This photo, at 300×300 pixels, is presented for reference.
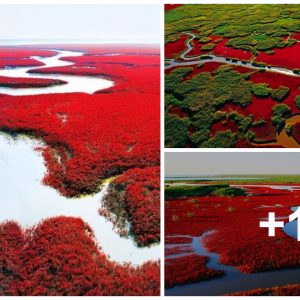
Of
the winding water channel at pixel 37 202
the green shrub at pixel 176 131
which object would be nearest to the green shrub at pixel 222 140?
the green shrub at pixel 176 131

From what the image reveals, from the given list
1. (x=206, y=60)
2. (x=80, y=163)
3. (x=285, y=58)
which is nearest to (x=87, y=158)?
(x=80, y=163)

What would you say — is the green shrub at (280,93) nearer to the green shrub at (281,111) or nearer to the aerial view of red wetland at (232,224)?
the green shrub at (281,111)

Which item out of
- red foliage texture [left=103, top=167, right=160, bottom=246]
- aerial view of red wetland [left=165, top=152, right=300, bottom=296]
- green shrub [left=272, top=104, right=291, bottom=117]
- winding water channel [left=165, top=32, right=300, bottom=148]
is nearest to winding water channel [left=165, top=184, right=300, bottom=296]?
aerial view of red wetland [left=165, top=152, right=300, bottom=296]

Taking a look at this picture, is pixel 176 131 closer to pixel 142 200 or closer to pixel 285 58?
pixel 142 200

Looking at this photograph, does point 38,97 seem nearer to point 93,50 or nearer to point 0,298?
point 93,50

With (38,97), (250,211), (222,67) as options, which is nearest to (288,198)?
(250,211)

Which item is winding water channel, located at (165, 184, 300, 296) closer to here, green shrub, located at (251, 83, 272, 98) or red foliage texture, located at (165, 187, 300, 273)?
red foliage texture, located at (165, 187, 300, 273)
